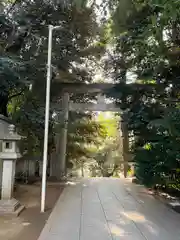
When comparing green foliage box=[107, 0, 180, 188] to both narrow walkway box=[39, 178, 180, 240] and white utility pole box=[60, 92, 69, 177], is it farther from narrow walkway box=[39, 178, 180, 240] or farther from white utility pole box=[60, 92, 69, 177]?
white utility pole box=[60, 92, 69, 177]

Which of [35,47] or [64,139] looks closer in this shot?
[35,47]

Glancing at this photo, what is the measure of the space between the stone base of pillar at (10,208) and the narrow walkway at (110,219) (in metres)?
0.61

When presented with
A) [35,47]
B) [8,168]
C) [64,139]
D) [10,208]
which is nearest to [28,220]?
[10,208]

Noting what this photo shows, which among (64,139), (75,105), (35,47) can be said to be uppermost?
(35,47)

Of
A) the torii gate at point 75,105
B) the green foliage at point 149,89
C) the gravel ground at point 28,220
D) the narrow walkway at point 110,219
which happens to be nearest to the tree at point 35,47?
the torii gate at point 75,105

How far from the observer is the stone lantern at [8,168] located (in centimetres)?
534

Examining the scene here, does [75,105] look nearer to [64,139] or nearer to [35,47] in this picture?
[64,139]

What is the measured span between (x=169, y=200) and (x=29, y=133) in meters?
3.64

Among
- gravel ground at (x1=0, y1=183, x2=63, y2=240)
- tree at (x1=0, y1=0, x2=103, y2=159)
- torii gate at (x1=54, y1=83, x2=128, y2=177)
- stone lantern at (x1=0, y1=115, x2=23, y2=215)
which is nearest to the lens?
gravel ground at (x1=0, y1=183, x2=63, y2=240)

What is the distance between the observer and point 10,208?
5.28 metres

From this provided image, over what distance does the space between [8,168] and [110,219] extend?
2.03m

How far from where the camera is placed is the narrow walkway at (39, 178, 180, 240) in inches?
161

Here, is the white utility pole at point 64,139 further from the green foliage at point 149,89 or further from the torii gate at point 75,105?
the green foliage at point 149,89

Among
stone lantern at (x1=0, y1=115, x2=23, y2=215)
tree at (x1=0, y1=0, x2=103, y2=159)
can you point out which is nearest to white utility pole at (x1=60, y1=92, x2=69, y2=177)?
tree at (x1=0, y1=0, x2=103, y2=159)
